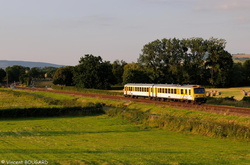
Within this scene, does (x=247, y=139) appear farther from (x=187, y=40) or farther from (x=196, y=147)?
(x=187, y=40)

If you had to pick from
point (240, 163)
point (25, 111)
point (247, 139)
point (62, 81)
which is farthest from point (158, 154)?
point (62, 81)

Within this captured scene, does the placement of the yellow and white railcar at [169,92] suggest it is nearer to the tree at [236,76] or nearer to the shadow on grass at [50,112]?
the shadow on grass at [50,112]

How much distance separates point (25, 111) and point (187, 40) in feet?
A: 217

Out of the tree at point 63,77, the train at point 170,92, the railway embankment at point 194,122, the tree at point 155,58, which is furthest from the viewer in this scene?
the tree at point 63,77

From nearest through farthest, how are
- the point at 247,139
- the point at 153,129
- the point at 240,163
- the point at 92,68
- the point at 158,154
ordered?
the point at 240,163 → the point at 158,154 → the point at 247,139 → the point at 153,129 → the point at 92,68

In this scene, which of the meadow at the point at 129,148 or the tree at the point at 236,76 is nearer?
the meadow at the point at 129,148

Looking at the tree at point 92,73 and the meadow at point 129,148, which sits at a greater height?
the tree at point 92,73

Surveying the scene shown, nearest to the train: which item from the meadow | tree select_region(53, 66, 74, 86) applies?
the meadow

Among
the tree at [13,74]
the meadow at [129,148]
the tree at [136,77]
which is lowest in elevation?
the meadow at [129,148]

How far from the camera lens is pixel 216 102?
146 feet

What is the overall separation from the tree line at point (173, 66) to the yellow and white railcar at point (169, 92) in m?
30.2

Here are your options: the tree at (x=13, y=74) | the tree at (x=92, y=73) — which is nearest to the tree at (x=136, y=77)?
the tree at (x=92, y=73)

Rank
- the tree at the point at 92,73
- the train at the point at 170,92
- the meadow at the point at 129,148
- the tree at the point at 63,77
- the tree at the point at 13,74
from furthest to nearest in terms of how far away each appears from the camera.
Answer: the tree at the point at 13,74 → the tree at the point at 63,77 → the tree at the point at 92,73 → the train at the point at 170,92 → the meadow at the point at 129,148

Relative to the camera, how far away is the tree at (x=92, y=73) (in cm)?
8525
